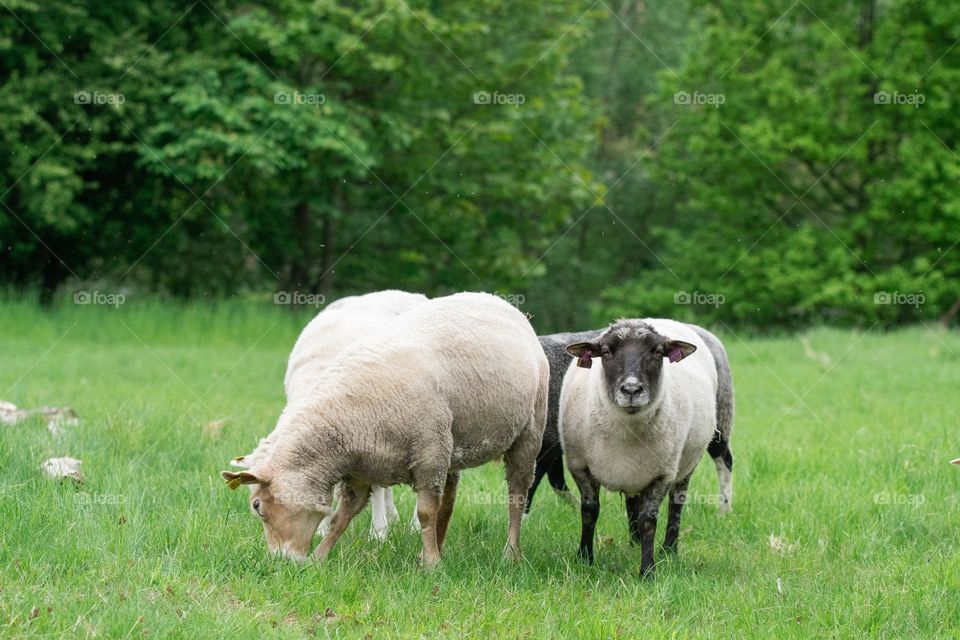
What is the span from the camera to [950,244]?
22.3 meters

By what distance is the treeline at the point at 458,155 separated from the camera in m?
18.0

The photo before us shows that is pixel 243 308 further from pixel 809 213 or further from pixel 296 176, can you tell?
pixel 809 213

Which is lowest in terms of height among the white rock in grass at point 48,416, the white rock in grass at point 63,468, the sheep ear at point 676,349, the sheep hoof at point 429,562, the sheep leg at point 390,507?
the sheep leg at point 390,507

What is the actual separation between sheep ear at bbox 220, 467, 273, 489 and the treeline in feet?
40.5

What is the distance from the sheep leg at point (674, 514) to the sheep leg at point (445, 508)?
54.5 inches

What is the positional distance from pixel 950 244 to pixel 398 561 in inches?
759

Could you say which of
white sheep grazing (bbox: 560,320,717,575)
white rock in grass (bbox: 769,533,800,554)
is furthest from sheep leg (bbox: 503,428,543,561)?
white rock in grass (bbox: 769,533,800,554)

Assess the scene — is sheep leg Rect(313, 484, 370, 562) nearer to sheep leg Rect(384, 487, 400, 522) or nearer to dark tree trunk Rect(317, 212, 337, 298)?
sheep leg Rect(384, 487, 400, 522)

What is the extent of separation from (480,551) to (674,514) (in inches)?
49.9

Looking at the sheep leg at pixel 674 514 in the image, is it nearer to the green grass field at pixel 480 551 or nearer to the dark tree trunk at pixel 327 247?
the green grass field at pixel 480 551

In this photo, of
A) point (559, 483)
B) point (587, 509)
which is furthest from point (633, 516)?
point (559, 483)

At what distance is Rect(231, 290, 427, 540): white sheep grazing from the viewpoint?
23.0ft

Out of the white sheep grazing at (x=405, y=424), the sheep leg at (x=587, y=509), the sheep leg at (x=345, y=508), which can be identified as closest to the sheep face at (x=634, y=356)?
the white sheep grazing at (x=405, y=424)

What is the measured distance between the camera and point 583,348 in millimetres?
6398
